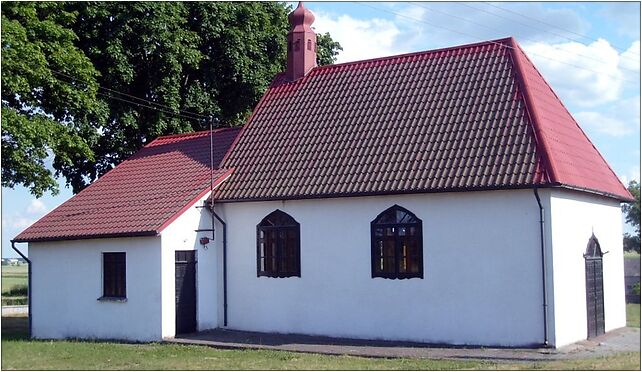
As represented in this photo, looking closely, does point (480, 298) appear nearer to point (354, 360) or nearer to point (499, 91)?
point (354, 360)

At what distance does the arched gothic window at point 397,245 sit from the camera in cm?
1928

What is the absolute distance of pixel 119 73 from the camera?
91.9 ft

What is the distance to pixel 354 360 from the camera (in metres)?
16.6

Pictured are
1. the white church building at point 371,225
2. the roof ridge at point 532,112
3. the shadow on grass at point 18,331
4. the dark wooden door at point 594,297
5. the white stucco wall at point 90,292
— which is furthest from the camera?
the shadow on grass at point 18,331

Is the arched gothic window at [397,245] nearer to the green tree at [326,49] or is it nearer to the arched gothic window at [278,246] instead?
the arched gothic window at [278,246]

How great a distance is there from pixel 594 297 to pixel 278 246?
7570 millimetres

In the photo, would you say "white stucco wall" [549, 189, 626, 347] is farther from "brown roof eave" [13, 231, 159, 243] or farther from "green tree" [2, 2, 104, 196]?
"green tree" [2, 2, 104, 196]

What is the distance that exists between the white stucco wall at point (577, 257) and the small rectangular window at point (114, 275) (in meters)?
10.4

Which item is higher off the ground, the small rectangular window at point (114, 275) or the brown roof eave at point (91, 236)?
the brown roof eave at point (91, 236)

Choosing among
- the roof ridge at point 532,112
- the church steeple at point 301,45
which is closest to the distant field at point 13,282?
the church steeple at point 301,45

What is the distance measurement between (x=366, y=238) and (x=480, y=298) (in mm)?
3050

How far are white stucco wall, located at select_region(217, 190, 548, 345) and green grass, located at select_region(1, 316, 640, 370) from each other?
7.43 feet

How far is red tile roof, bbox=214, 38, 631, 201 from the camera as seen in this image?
61.4ft

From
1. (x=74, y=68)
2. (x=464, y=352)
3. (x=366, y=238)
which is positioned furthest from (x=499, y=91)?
(x=74, y=68)
